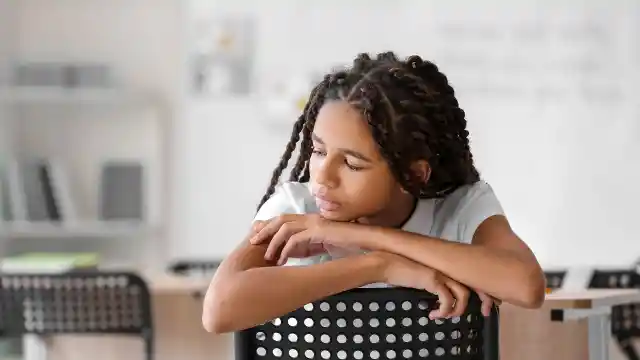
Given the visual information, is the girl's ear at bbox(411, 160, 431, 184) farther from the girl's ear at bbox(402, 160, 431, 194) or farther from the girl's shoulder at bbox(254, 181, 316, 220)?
the girl's shoulder at bbox(254, 181, 316, 220)

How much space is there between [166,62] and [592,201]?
205cm

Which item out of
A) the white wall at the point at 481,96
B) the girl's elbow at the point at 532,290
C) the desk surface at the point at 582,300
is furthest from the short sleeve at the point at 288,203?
the white wall at the point at 481,96

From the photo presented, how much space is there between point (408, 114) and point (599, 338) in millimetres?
1037

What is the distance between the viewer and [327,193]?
134cm

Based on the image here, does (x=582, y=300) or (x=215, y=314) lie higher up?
(x=215, y=314)

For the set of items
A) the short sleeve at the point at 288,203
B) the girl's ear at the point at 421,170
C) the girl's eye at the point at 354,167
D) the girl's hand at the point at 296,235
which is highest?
the girl's eye at the point at 354,167

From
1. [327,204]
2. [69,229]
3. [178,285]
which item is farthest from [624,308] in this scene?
[69,229]

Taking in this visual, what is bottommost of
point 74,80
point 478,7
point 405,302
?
point 405,302

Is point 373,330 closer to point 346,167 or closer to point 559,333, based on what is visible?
point 346,167

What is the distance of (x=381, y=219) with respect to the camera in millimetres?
1485

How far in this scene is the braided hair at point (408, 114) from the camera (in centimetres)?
134

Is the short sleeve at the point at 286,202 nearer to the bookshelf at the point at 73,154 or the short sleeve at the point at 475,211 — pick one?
the short sleeve at the point at 475,211

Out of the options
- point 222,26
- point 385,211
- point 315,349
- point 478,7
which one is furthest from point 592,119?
point 315,349

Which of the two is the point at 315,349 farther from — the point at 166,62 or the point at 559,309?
the point at 166,62
